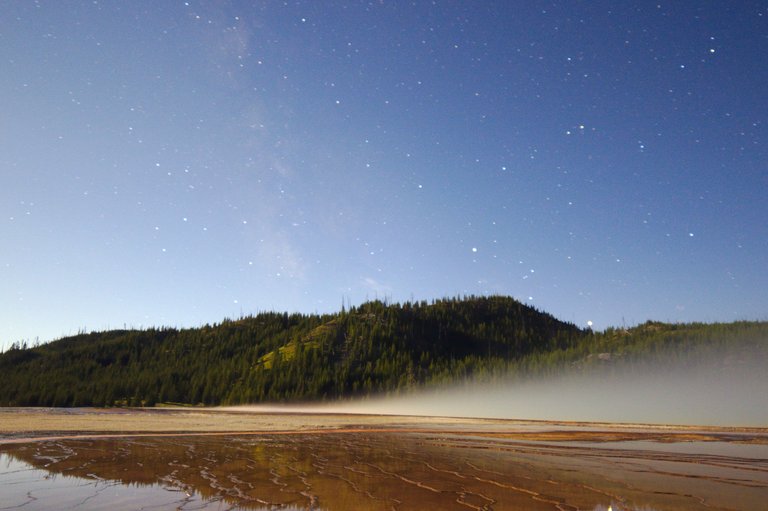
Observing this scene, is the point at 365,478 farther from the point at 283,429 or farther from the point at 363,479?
the point at 283,429

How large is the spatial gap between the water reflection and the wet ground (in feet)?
0.09

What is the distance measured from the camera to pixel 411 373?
187 m

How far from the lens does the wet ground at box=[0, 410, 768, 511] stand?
804cm

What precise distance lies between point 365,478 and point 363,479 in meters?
0.16

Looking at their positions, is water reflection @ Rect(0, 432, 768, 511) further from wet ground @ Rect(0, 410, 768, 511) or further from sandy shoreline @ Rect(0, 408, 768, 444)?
sandy shoreline @ Rect(0, 408, 768, 444)

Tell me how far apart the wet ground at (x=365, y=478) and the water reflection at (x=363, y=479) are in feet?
0.09

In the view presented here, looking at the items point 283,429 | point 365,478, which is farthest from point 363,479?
point 283,429

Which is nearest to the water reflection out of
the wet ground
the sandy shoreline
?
the wet ground

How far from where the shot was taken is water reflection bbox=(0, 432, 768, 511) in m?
8.04

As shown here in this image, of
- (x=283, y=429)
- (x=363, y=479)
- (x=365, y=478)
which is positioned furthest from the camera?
(x=283, y=429)

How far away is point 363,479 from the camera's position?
35.1ft

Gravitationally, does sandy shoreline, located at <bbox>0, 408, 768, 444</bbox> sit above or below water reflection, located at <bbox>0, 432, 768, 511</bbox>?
below

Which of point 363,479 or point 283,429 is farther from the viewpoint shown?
point 283,429

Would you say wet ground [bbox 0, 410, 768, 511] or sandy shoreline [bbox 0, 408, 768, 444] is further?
sandy shoreline [bbox 0, 408, 768, 444]
